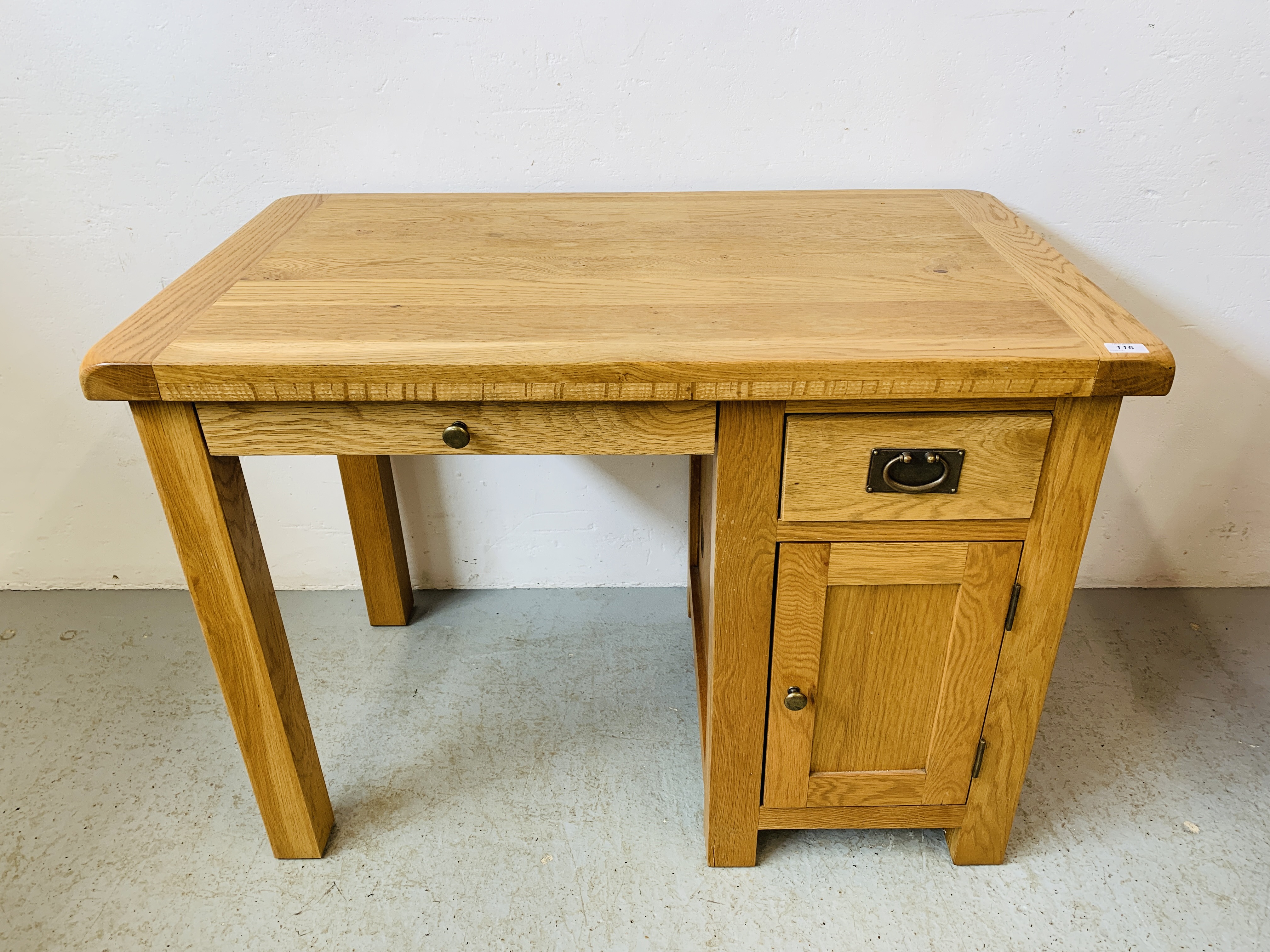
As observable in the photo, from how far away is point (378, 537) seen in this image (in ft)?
5.52

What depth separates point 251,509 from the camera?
1.10m

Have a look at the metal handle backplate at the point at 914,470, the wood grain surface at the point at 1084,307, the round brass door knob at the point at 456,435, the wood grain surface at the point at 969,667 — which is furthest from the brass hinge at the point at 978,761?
the round brass door knob at the point at 456,435

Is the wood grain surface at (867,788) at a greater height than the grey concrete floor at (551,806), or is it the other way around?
the wood grain surface at (867,788)

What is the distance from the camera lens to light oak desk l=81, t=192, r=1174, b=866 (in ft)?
2.96

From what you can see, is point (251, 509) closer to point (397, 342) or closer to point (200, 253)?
point (397, 342)

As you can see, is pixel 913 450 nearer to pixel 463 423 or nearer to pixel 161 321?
pixel 463 423

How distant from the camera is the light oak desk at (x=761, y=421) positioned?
0.90 metres

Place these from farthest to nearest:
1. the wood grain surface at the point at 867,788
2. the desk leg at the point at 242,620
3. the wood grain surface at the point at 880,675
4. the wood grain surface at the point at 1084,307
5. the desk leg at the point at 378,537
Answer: the desk leg at the point at 378,537 < the wood grain surface at the point at 867,788 < the wood grain surface at the point at 880,675 < the desk leg at the point at 242,620 < the wood grain surface at the point at 1084,307

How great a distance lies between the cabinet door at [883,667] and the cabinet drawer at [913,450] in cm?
5

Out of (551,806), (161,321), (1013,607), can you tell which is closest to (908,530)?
(1013,607)

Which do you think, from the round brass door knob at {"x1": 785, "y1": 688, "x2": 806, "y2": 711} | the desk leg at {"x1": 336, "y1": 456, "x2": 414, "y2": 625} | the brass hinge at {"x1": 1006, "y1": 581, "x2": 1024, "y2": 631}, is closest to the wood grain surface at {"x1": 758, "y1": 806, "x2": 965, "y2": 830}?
the round brass door knob at {"x1": 785, "y1": 688, "x2": 806, "y2": 711}

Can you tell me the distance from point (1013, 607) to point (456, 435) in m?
0.73

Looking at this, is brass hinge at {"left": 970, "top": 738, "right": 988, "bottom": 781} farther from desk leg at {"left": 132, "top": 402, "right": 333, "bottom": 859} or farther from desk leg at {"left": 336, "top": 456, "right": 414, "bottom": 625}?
desk leg at {"left": 336, "top": 456, "right": 414, "bottom": 625}

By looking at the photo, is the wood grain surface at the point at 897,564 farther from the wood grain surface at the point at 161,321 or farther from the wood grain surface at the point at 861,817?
the wood grain surface at the point at 161,321
